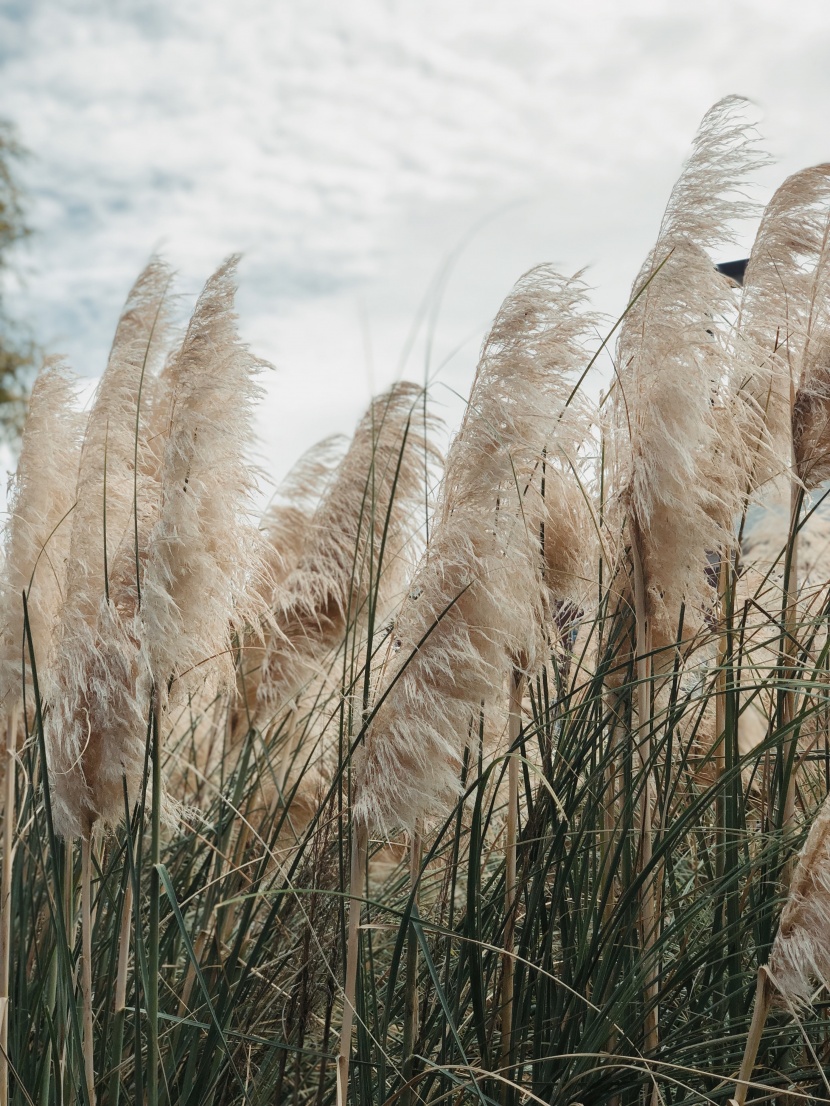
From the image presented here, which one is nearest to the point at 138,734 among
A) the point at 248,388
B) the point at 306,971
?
the point at 306,971

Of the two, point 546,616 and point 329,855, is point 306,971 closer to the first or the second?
point 329,855

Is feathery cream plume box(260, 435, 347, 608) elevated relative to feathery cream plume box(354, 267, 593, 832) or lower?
elevated

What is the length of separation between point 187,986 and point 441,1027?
0.73 m

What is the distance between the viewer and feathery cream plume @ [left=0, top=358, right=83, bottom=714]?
8.43 ft

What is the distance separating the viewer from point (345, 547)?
10.7ft

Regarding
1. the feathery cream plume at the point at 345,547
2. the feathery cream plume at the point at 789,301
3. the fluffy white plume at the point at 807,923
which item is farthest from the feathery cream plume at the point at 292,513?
the fluffy white plume at the point at 807,923

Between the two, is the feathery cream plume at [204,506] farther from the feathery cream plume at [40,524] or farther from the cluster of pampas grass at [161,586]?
the feathery cream plume at [40,524]

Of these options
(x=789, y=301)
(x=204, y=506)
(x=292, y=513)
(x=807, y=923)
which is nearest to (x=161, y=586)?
(x=204, y=506)

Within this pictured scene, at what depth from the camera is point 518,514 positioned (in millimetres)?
1866

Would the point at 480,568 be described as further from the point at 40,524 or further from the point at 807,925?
the point at 40,524

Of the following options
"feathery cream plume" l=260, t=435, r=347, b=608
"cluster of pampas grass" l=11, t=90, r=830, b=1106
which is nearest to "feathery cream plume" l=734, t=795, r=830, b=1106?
"cluster of pampas grass" l=11, t=90, r=830, b=1106

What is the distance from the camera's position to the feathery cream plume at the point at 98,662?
2.05m

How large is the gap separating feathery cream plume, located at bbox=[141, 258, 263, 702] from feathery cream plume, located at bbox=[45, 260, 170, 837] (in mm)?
60

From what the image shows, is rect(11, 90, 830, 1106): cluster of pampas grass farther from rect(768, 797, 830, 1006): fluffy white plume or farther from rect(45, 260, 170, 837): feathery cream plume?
rect(768, 797, 830, 1006): fluffy white plume
